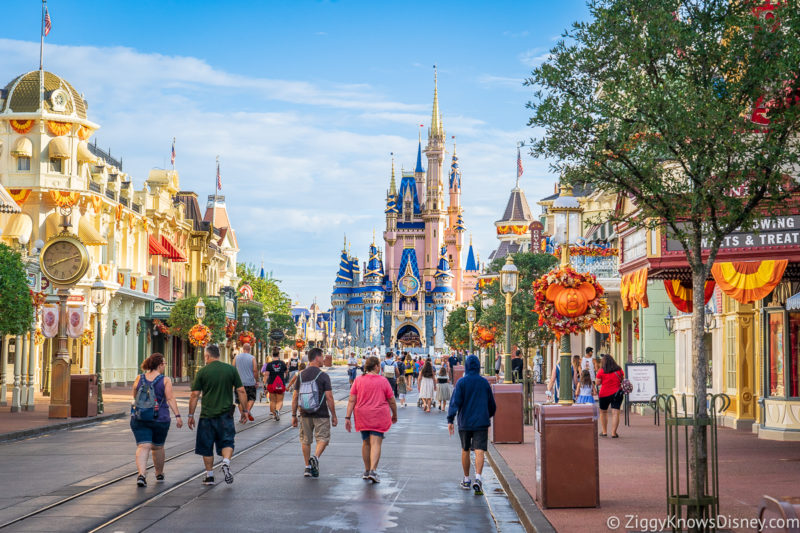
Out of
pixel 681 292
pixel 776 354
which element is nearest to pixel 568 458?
pixel 681 292

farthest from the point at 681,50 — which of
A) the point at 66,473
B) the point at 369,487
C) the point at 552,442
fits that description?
the point at 66,473

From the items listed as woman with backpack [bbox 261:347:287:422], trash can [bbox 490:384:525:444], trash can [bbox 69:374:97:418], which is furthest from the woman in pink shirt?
trash can [bbox 69:374:97:418]

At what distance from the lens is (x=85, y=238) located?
43.5 m

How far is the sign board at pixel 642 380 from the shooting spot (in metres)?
26.4

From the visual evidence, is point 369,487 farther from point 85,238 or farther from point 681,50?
point 85,238

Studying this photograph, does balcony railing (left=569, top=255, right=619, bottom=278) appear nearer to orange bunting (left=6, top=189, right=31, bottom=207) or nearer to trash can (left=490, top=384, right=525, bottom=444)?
trash can (left=490, top=384, right=525, bottom=444)

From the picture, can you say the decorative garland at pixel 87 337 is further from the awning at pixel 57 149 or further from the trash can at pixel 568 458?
the trash can at pixel 568 458

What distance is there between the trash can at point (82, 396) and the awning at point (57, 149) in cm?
1843

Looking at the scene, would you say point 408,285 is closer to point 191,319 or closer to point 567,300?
point 191,319

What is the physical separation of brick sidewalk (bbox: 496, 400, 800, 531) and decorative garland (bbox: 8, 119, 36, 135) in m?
29.5

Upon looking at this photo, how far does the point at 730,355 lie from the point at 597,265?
38.9 feet

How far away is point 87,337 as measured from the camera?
46688 mm

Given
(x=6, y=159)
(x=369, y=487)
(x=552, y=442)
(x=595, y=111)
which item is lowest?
(x=369, y=487)

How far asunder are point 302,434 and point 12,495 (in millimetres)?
3949
